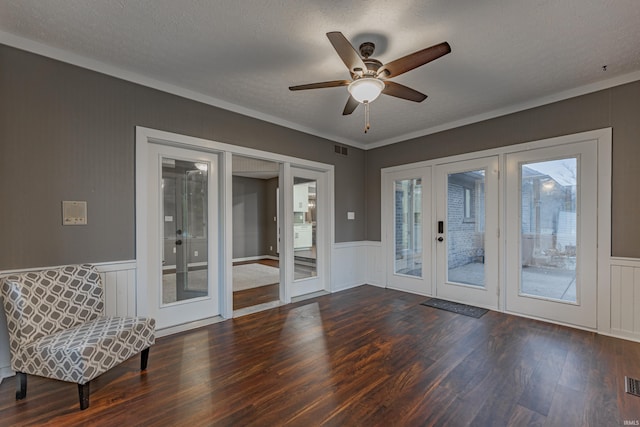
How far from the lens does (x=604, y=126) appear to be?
314 cm

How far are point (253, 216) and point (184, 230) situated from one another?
5286 mm

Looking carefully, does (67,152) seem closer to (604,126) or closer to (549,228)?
(549,228)

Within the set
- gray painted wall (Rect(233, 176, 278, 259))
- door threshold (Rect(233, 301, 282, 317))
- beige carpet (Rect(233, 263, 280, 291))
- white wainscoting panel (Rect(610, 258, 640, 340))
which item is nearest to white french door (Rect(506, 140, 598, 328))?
white wainscoting panel (Rect(610, 258, 640, 340))

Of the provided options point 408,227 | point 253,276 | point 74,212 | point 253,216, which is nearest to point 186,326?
point 74,212

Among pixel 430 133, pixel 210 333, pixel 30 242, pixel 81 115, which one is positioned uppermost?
pixel 430 133

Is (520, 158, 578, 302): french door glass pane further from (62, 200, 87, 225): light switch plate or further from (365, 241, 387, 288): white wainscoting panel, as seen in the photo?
(62, 200, 87, 225): light switch plate

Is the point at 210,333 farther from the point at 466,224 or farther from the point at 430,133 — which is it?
the point at 430,133

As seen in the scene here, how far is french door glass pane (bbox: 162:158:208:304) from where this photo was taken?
3350 millimetres

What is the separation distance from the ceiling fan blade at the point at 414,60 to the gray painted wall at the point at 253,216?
267 inches

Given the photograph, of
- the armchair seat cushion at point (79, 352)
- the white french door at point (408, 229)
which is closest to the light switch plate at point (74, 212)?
the armchair seat cushion at point (79, 352)

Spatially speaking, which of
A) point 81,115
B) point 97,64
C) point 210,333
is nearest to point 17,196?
point 81,115

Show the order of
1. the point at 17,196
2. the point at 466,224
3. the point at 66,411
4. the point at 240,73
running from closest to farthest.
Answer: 1. the point at 66,411
2. the point at 17,196
3. the point at 240,73
4. the point at 466,224

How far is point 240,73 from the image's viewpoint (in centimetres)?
296

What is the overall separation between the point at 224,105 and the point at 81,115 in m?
1.46
